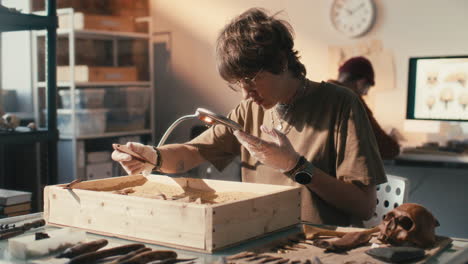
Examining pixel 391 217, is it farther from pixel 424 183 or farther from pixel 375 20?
pixel 375 20

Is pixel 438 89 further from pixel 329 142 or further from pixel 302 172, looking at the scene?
pixel 302 172

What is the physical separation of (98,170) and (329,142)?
10.2 feet

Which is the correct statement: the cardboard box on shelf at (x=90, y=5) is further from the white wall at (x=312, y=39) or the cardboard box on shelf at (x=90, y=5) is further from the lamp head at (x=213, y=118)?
the lamp head at (x=213, y=118)

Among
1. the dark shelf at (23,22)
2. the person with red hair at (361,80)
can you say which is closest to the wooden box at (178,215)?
the dark shelf at (23,22)

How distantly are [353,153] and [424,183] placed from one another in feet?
7.42

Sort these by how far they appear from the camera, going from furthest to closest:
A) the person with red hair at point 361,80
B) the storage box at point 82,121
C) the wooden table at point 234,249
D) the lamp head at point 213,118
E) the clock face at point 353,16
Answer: the storage box at point 82,121 → the clock face at point 353,16 → the person with red hair at point 361,80 → the lamp head at point 213,118 → the wooden table at point 234,249

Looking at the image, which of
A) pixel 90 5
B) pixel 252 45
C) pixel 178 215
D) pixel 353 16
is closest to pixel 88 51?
pixel 90 5

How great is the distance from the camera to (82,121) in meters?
4.39

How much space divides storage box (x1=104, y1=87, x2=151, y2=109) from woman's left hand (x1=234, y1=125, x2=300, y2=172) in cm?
328

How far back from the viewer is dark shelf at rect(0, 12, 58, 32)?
2.17m

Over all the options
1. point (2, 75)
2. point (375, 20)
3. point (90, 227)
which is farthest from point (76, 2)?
point (90, 227)

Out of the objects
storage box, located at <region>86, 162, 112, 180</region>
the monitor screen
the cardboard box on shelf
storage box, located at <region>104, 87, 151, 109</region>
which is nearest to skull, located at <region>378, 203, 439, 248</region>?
the monitor screen

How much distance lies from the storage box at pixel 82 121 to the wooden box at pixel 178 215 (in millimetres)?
2898

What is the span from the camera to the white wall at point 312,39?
4035mm
